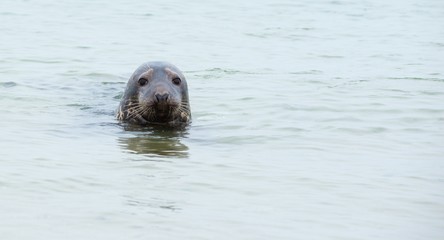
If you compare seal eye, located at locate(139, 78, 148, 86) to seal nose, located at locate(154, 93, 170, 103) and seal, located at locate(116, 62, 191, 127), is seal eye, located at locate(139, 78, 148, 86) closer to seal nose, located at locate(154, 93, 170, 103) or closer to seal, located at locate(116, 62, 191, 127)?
seal, located at locate(116, 62, 191, 127)

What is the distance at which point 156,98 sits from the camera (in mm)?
9188

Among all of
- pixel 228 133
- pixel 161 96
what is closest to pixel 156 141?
pixel 161 96

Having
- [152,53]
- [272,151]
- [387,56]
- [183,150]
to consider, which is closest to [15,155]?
[183,150]

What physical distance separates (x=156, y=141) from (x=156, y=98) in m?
0.57

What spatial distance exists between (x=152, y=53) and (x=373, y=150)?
677cm

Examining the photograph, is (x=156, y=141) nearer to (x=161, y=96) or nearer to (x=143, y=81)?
(x=161, y=96)

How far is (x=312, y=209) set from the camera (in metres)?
6.43

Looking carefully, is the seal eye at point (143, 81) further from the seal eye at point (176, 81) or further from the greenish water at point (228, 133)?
the greenish water at point (228, 133)

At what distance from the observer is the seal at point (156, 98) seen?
9242mm

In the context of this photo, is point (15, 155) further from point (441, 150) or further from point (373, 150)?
point (441, 150)

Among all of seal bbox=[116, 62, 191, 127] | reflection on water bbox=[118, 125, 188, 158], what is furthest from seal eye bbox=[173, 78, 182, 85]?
reflection on water bbox=[118, 125, 188, 158]

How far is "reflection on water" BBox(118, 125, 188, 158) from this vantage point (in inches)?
325

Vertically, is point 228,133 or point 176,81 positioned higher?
point 176,81

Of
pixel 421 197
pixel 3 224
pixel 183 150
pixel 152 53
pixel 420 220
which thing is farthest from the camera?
pixel 152 53
